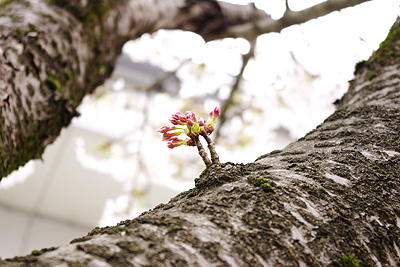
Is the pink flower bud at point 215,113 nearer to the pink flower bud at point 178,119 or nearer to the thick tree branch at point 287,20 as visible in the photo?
the pink flower bud at point 178,119

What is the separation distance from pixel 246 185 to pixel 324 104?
4.05 meters

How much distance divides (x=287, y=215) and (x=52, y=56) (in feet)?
3.57

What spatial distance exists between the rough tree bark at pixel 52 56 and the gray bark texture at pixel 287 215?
2.40 ft

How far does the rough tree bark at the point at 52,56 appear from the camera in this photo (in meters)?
1.10

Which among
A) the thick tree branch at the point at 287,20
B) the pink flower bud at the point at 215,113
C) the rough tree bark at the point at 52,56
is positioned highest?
the thick tree branch at the point at 287,20

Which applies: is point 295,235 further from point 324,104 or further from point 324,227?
point 324,104

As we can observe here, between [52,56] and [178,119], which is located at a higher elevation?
[52,56]

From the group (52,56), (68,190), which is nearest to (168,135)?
(52,56)

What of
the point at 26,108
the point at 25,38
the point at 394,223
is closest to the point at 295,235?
the point at 394,223

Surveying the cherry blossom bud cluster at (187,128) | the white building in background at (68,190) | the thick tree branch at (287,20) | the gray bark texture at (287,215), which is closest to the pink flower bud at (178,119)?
the cherry blossom bud cluster at (187,128)

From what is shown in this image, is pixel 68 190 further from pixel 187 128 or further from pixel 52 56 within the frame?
pixel 187 128

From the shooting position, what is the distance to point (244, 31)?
2359mm

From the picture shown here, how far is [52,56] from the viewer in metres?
1.28

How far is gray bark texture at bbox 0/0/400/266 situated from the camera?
450 millimetres
